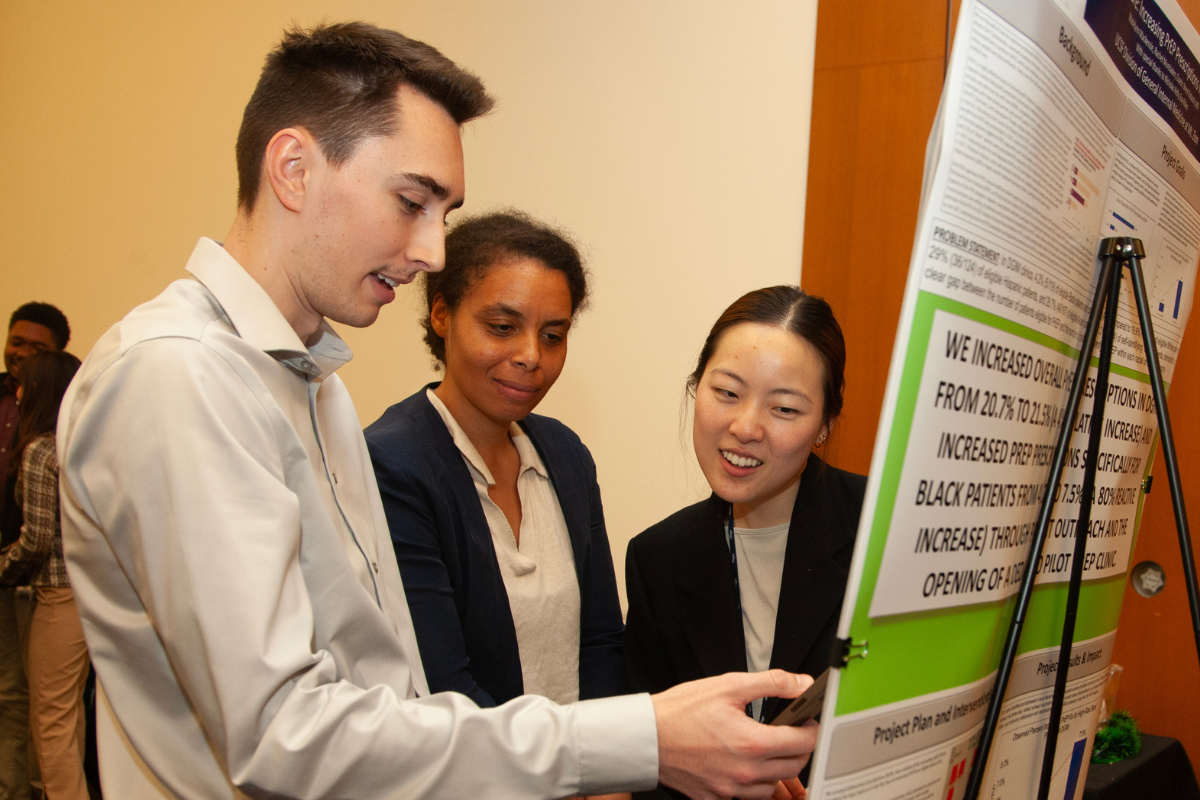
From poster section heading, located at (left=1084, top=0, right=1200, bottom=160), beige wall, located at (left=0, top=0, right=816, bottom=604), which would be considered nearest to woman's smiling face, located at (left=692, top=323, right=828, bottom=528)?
poster section heading, located at (left=1084, top=0, right=1200, bottom=160)

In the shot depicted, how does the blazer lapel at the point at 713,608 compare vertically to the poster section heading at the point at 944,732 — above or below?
below

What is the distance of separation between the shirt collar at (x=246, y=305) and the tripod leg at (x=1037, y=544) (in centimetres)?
86

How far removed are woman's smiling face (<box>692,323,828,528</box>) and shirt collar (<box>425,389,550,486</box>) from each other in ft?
1.22

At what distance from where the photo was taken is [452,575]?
4.79 feet

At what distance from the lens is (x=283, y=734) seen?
816 millimetres

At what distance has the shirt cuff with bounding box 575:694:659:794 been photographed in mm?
904

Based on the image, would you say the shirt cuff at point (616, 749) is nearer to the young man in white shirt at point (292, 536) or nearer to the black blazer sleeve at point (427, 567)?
the young man in white shirt at point (292, 536)

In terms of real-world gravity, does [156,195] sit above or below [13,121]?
below

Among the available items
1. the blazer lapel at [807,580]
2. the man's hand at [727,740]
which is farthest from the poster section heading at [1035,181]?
the blazer lapel at [807,580]

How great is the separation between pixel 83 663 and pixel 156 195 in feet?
7.01

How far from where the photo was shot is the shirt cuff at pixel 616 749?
0.90 m

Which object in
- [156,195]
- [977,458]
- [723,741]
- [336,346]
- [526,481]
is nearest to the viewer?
[977,458]

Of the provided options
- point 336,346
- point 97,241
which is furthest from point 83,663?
→ point 336,346

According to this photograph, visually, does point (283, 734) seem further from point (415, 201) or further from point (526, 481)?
point (526, 481)
